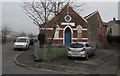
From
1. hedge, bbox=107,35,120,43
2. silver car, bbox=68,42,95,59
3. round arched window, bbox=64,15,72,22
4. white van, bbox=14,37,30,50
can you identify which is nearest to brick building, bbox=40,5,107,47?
round arched window, bbox=64,15,72,22

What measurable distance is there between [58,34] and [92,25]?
23.2ft

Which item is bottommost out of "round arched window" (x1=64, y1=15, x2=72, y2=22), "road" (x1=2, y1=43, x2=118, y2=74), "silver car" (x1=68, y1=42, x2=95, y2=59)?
"road" (x1=2, y1=43, x2=118, y2=74)

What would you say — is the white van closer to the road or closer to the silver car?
the road

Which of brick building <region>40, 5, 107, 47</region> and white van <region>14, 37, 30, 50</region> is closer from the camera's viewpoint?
white van <region>14, 37, 30, 50</region>

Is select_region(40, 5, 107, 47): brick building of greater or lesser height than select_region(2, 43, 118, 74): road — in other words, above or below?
above

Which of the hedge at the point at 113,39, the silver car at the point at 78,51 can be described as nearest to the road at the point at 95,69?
the silver car at the point at 78,51

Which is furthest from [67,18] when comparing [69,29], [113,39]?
[113,39]

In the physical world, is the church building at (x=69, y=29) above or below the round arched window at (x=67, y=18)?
below

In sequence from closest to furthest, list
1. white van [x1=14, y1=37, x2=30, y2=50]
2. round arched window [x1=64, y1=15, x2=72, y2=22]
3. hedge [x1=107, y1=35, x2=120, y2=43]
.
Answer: white van [x1=14, y1=37, x2=30, y2=50]
round arched window [x1=64, y1=15, x2=72, y2=22]
hedge [x1=107, y1=35, x2=120, y2=43]

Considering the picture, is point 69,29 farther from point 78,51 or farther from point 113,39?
point 78,51

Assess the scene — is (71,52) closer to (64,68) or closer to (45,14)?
(64,68)

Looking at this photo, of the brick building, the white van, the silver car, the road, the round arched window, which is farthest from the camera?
the round arched window

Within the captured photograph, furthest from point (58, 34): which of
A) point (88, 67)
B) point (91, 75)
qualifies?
point (91, 75)

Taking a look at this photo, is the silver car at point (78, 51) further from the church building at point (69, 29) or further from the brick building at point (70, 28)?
the church building at point (69, 29)
